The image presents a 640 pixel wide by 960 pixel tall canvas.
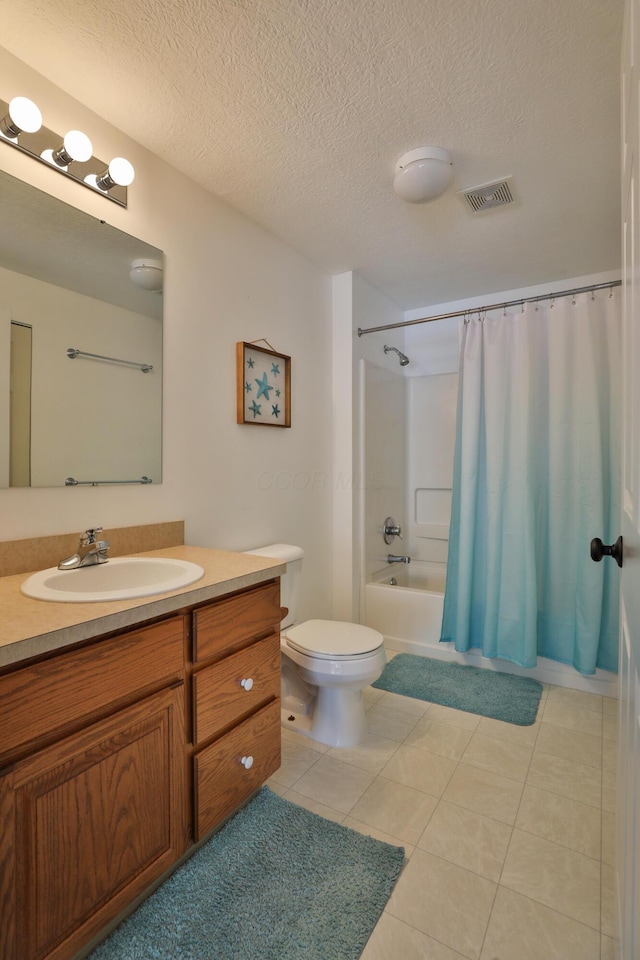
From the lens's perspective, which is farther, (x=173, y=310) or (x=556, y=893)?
(x=173, y=310)

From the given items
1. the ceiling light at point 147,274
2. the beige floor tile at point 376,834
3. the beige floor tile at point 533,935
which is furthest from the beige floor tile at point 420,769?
the ceiling light at point 147,274

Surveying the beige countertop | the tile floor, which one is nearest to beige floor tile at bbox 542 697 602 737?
the tile floor

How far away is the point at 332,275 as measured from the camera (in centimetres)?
273

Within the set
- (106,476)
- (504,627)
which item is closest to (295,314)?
(106,476)

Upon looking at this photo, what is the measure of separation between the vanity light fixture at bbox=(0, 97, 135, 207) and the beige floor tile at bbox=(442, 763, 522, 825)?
2322 mm

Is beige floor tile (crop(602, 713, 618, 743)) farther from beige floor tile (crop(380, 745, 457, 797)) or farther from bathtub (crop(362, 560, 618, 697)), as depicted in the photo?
beige floor tile (crop(380, 745, 457, 797))

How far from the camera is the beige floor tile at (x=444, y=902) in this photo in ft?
3.53

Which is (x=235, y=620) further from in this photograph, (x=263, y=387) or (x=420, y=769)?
(x=263, y=387)

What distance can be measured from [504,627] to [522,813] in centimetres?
101

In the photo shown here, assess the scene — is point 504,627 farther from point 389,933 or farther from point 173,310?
point 173,310

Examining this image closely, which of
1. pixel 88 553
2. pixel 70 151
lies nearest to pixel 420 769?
pixel 88 553

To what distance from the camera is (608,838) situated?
1.35 metres

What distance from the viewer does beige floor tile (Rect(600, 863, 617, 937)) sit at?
109 centimetres

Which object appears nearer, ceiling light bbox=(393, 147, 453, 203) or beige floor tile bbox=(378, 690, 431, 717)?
ceiling light bbox=(393, 147, 453, 203)
